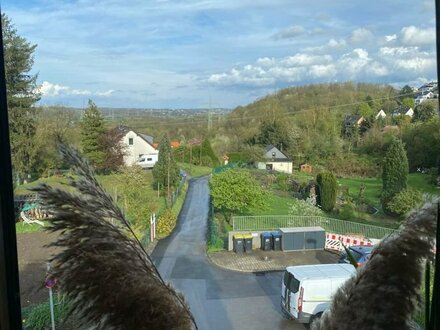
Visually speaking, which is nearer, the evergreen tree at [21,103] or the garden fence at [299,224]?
the evergreen tree at [21,103]

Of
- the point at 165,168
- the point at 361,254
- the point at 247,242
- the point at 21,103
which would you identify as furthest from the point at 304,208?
the point at 21,103

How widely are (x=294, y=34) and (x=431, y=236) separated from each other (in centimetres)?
92

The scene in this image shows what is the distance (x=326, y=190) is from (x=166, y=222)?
2.02 ft

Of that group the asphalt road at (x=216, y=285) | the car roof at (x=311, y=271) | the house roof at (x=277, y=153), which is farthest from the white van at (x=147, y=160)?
the car roof at (x=311, y=271)

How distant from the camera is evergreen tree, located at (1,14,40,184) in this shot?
3.14 ft

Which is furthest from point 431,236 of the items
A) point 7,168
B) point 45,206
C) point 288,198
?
point 288,198

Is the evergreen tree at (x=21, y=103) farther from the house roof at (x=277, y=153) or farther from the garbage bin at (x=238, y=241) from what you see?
the garbage bin at (x=238, y=241)

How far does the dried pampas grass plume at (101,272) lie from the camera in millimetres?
510

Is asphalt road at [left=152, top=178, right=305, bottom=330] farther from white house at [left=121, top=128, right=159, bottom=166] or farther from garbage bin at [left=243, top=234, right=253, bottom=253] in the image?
white house at [left=121, top=128, right=159, bottom=166]

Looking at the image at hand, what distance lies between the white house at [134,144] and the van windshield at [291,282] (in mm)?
723

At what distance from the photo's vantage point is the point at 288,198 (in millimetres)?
1955

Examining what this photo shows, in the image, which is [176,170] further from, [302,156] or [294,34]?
[294,34]

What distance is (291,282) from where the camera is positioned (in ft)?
5.18

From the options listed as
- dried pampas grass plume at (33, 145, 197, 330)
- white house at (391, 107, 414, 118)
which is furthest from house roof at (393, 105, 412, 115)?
dried pampas grass plume at (33, 145, 197, 330)
